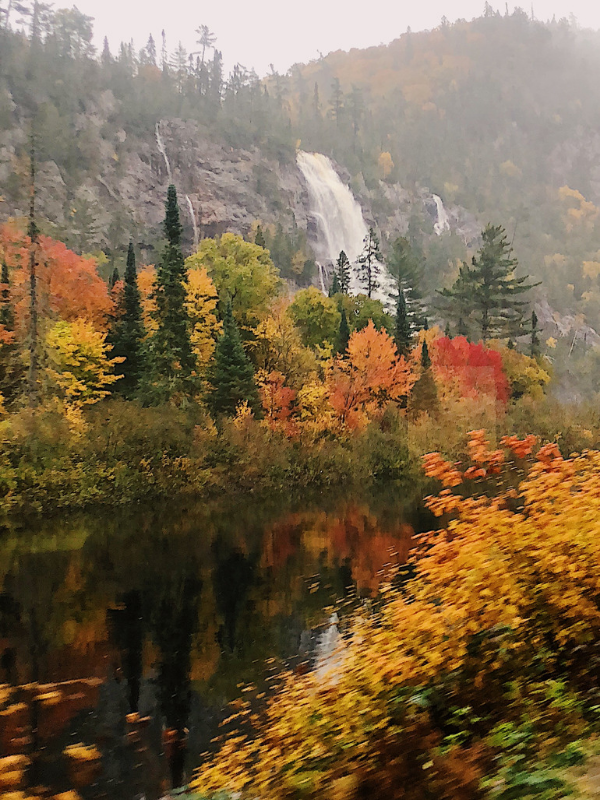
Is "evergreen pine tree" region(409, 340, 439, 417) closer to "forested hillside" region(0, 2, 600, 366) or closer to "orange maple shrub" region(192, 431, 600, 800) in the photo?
"forested hillside" region(0, 2, 600, 366)

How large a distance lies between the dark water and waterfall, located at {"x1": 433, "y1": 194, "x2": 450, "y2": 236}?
349ft

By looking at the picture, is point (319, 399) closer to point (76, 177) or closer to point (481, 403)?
point (481, 403)

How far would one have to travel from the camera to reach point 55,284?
31.4 meters

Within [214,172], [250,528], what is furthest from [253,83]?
[250,528]

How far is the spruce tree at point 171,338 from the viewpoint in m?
31.7

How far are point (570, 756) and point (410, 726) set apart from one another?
143cm

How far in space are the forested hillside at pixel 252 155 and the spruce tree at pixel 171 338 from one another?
8100 millimetres

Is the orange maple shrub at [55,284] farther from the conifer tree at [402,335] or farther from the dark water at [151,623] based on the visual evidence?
the conifer tree at [402,335]

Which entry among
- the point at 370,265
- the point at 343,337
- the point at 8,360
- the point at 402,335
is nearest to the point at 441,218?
the point at 370,265

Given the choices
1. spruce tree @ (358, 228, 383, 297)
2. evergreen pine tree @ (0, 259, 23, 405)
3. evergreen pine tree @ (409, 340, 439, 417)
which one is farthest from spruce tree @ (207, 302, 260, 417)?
spruce tree @ (358, 228, 383, 297)

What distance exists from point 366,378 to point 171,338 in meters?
12.9

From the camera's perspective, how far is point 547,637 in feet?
18.2

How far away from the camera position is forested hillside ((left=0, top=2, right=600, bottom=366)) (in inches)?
2793

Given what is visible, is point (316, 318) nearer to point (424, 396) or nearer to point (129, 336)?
point (424, 396)
